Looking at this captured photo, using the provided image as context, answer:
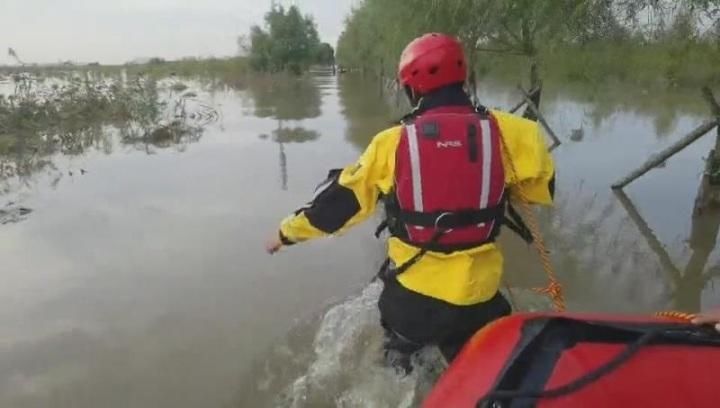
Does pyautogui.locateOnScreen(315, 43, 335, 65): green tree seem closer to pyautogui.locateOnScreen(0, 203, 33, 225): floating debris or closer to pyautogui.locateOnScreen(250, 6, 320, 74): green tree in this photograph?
pyautogui.locateOnScreen(250, 6, 320, 74): green tree

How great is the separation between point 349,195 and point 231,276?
3.79m

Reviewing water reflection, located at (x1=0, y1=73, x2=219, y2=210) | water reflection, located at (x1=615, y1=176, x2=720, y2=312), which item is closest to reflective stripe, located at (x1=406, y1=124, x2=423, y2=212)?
water reflection, located at (x1=615, y1=176, x2=720, y2=312)

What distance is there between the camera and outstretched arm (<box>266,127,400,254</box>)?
2.34 m

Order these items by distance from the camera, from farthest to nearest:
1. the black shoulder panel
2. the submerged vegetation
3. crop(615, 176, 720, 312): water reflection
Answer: the submerged vegetation → crop(615, 176, 720, 312): water reflection → the black shoulder panel

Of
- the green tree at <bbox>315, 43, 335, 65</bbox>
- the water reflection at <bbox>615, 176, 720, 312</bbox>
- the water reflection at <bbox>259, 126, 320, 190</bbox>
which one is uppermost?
the green tree at <bbox>315, 43, 335, 65</bbox>

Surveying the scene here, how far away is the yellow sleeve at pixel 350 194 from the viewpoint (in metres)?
2.34

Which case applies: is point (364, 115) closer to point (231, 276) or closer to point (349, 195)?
point (231, 276)

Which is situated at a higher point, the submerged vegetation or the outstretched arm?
the submerged vegetation

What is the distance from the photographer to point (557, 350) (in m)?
1.51

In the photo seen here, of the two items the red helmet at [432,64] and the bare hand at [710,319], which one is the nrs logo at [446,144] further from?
the bare hand at [710,319]

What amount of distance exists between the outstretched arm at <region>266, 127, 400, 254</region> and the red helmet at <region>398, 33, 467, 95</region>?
0.75 ft

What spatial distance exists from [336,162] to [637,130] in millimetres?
7577

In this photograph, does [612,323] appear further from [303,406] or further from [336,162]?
[336,162]

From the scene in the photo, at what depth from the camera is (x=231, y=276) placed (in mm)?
5957
